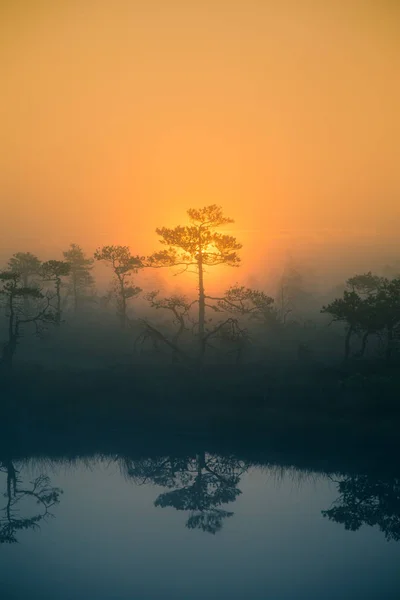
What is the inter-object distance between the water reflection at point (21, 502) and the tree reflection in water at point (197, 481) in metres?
4.29

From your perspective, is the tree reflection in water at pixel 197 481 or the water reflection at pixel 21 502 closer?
the water reflection at pixel 21 502

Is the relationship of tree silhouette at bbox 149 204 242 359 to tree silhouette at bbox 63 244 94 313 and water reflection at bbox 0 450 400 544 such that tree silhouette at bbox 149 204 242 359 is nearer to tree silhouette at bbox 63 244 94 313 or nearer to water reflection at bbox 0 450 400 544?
water reflection at bbox 0 450 400 544

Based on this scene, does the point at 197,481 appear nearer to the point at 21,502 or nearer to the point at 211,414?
the point at 21,502

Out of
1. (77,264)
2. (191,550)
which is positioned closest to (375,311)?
(191,550)

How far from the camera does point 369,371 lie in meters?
37.3

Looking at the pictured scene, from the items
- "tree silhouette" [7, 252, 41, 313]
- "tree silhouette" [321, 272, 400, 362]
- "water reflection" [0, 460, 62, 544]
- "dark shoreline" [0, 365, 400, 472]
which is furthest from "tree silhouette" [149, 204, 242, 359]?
"tree silhouette" [7, 252, 41, 313]

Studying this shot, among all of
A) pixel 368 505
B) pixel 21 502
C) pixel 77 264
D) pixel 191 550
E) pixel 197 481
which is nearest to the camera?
pixel 191 550

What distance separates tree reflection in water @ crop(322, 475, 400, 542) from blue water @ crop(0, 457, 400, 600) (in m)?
0.40

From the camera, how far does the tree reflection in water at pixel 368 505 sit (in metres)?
20.7

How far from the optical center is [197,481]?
2534 centimetres

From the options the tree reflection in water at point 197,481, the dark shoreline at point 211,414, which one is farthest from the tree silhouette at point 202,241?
the tree reflection in water at point 197,481

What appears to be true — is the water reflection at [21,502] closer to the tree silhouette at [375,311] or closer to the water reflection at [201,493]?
the water reflection at [201,493]

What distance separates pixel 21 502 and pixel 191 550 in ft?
29.4

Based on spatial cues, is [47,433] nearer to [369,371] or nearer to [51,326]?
[369,371]
